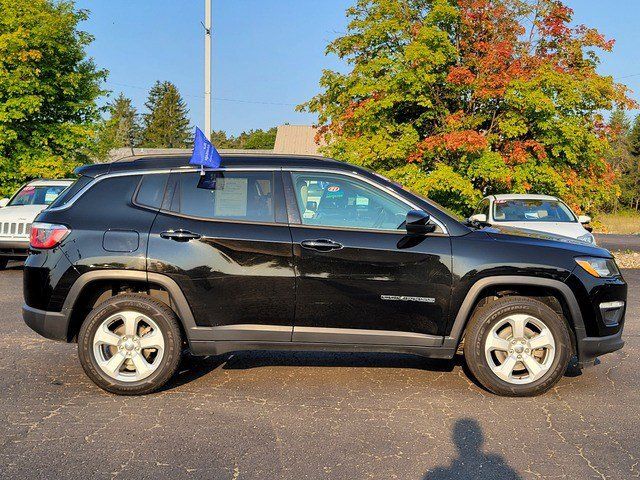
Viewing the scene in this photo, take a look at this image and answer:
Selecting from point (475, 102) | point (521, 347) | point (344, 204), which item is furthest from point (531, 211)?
point (344, 204)

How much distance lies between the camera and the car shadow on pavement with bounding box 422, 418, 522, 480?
3570 millimetres

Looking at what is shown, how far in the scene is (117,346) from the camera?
4.93 metres

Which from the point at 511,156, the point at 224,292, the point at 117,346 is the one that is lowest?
the point at 117,346

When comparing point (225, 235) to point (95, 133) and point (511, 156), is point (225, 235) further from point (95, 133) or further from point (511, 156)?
point (95, 133)

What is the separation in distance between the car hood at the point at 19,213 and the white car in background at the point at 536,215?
330 inches

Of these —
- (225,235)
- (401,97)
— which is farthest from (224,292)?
(401,97)

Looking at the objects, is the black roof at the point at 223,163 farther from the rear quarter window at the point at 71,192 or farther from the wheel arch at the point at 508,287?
the wheel arch at the point at 508,287

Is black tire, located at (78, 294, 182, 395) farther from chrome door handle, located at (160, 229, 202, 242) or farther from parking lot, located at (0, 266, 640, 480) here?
chrome door handle, located at (160, 229, 202, 242)

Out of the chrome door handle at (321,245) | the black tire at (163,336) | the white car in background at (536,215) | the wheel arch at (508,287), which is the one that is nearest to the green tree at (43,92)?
the white car in background at (536,215)

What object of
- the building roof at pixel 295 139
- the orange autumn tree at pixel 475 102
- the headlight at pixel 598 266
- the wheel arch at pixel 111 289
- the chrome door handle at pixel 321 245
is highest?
the building roof at pixel 295 139

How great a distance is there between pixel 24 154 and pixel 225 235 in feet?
48.2

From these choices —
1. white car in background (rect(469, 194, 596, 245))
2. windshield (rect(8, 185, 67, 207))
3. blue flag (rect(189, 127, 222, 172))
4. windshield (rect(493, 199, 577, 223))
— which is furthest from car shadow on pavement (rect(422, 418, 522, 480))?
windshield (rect(8, 185, 67, 207))

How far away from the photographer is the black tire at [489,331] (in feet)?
16.2

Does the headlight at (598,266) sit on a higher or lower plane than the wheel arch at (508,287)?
higher
